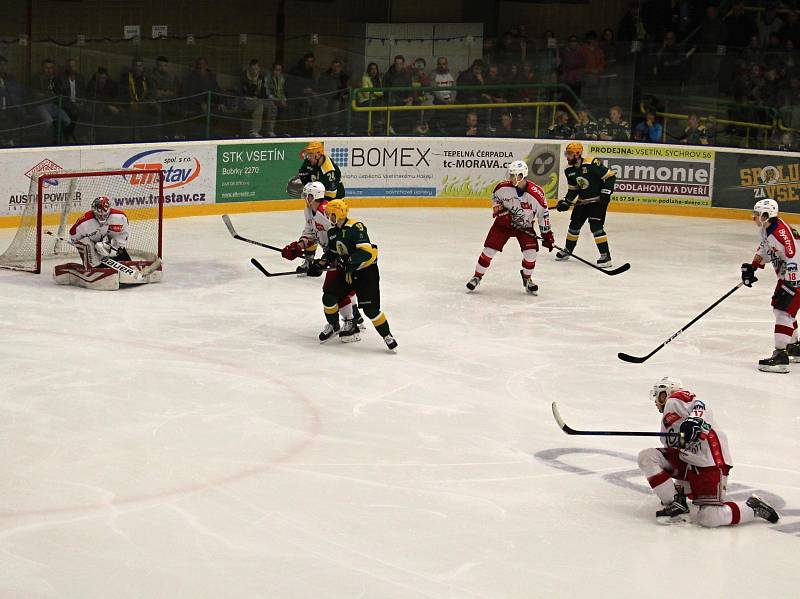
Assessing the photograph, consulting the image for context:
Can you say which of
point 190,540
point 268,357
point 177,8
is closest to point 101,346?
point 268,357

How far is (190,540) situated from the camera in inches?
221

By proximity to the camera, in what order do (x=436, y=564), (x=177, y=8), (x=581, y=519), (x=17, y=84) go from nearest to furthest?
(x=436, y=564), (x=581, y=519), (x=17, y=84), (x=177, y=8)

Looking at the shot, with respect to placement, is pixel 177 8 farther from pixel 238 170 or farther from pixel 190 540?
pixel 190 540

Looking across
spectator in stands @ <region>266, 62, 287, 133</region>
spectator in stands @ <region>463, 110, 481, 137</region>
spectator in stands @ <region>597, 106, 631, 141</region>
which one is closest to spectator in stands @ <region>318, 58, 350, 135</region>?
spectator in stands @ <region>266, 62, 287, 133</region>

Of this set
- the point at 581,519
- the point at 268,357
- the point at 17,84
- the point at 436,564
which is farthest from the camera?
the point at 17,84

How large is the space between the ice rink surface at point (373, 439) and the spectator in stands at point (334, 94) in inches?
154

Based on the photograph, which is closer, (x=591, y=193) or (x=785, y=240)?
(x=785, y=240)

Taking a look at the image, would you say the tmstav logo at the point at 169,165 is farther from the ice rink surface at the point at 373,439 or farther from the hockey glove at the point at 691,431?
the hockey glove at the point at 691,431

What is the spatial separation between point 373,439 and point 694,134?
10051 millimetres

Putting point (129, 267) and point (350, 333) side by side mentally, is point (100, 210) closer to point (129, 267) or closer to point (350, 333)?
point (129, 267)

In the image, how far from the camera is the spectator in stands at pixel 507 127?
53.0 feet

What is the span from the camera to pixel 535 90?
16.7 m

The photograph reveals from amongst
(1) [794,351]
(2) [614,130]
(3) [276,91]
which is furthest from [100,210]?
(2) [614,130]

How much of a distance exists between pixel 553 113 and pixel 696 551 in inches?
449
